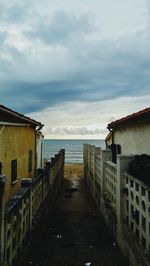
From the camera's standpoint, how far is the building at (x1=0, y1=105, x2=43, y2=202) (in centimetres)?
909

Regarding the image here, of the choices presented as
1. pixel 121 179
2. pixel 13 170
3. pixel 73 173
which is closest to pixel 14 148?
pixel 13 170

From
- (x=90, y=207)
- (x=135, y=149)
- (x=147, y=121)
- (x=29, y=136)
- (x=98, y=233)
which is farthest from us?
Result: (x=29, y=136)

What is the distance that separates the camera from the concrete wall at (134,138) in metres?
7.92

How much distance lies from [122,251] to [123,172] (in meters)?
2.02

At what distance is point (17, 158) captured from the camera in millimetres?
11195

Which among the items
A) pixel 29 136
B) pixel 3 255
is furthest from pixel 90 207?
pixel 3 255

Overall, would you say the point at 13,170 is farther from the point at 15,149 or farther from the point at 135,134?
the point at 135,134

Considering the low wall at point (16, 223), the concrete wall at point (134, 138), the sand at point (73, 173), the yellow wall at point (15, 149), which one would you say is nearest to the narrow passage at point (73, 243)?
the low wall at point (16, 223)

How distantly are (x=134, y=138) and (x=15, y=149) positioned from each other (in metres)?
4.89

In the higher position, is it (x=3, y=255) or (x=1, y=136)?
(x=1, y=136)

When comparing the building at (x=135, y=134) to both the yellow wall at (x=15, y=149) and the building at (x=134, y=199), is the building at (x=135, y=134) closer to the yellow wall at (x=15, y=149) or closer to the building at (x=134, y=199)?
the building at (x=134, y=199)

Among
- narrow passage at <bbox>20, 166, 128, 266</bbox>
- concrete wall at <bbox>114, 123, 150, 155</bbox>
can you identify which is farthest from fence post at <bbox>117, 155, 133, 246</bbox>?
concrete wall at <bbox>114, 123, 150, 155</bbox>

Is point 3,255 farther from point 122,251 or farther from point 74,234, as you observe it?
point 74,234

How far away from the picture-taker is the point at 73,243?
736cm
